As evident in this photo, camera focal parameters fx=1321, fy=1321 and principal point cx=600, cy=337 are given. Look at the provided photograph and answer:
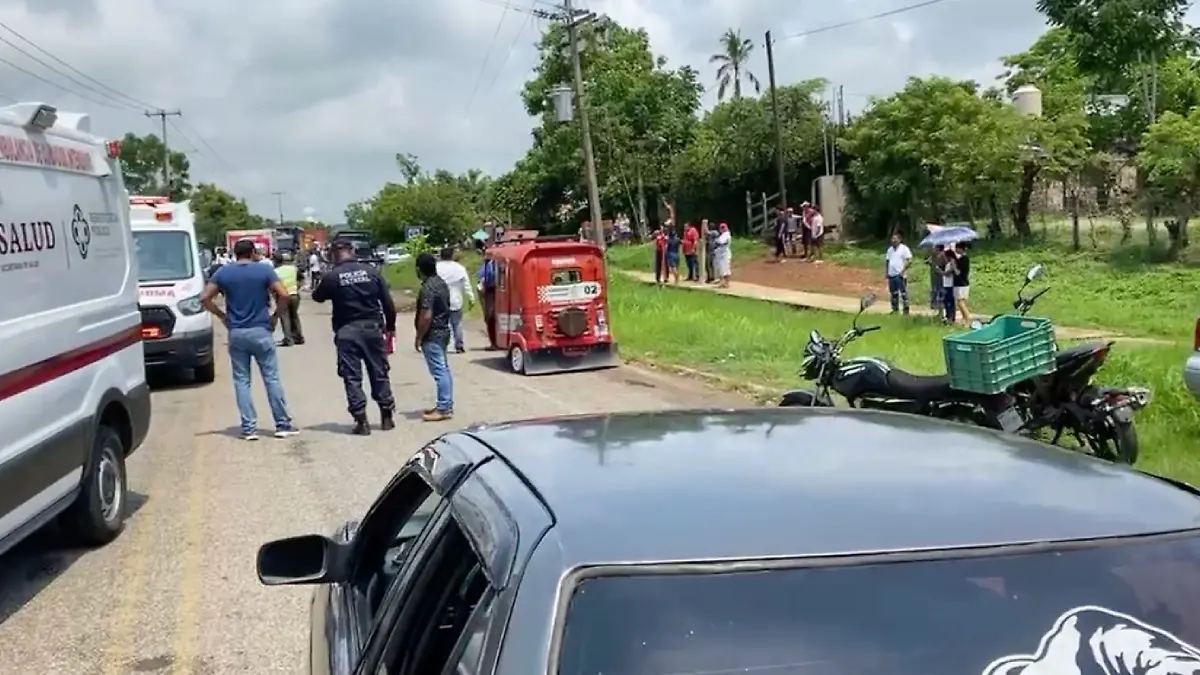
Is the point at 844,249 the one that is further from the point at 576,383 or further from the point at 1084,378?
the point at 1084,378

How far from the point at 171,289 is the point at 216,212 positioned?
89676mm

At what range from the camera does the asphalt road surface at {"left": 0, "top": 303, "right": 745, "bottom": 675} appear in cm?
598

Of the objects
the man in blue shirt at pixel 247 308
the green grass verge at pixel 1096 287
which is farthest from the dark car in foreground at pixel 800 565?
the green grass verge at pixel 1096 287

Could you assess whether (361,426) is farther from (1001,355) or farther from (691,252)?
(691,252)

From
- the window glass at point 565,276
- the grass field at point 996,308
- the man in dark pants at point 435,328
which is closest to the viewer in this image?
the grass field at point 996,308

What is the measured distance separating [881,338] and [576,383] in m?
4.24

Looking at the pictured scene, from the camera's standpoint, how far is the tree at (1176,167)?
24.4 metres

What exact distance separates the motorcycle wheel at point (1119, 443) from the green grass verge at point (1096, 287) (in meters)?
8.70

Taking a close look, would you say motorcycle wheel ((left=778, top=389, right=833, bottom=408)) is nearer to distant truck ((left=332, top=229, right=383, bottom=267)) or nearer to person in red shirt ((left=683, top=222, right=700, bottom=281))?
distant truck ((left=332, top=229, right=383, bottom=267))

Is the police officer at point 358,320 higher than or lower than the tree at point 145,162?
lower

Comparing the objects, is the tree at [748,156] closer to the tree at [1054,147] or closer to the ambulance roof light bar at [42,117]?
the tree at [1054,147]

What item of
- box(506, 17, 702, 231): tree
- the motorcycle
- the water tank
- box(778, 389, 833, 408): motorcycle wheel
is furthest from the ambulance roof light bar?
box(506, 17, 702, 231): tree

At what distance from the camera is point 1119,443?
8641 mm

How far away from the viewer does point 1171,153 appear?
24891 mm
